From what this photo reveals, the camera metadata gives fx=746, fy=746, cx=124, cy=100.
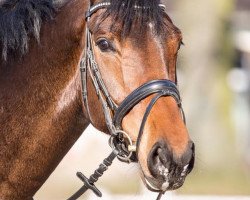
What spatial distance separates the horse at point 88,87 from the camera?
3486mm

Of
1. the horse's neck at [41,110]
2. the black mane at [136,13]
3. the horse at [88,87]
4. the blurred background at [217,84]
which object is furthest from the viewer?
the blurred background at [217,84]

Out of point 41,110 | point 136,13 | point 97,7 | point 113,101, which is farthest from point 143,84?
point 41,110

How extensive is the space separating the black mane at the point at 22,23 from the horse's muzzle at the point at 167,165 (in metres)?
1.01

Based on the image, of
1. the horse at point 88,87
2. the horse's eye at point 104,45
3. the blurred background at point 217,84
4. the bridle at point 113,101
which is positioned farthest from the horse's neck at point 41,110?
the blurred background at point 217,84

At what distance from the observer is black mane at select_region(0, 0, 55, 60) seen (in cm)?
393

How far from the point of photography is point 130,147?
3570mm

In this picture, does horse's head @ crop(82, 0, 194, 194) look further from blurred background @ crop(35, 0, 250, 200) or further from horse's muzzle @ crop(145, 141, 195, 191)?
blurred background @ crop(35, 0, 250, 200)

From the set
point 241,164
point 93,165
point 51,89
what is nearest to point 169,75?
point 51,89

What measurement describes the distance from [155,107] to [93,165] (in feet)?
20.3

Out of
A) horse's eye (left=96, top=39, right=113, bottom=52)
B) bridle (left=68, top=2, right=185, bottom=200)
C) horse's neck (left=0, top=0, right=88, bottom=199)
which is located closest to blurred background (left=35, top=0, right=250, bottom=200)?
horse's neck (left=0, top=0, right=88, bottom=199)

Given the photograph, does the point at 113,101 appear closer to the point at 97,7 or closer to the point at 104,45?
the point at 104,45

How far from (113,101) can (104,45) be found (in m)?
0.28

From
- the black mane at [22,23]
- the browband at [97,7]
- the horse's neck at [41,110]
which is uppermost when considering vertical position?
the browband at [97,7]

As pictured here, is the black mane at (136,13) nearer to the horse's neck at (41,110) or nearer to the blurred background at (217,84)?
the horse's neck at (41,110)
